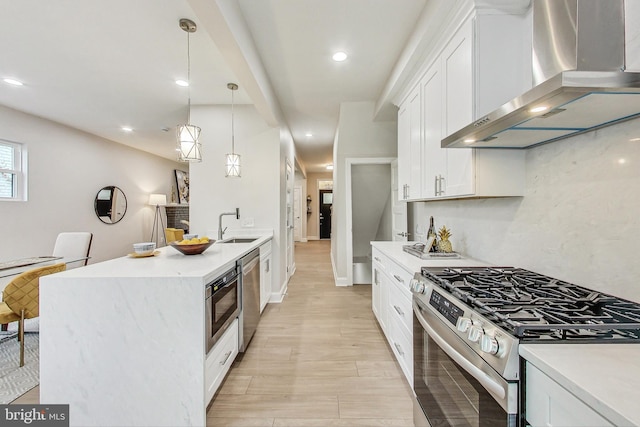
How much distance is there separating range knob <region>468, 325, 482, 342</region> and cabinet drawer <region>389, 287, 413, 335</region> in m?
0.79

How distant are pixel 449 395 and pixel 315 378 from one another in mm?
1161

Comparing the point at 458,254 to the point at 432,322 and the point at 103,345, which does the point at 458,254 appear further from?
the point at 103,345

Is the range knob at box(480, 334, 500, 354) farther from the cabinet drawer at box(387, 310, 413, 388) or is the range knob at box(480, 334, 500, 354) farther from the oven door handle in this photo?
the cabinet drawer at box(387, 310, 413, 388)

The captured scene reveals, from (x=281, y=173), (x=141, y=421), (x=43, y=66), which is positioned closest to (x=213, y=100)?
(x=281, y=173)

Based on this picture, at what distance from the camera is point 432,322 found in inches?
49.2

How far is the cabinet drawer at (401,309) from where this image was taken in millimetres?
1744

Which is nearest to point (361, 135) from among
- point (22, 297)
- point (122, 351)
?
point (122, 351)

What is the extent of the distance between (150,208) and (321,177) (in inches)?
240

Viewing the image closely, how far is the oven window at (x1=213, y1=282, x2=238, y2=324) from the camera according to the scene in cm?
171

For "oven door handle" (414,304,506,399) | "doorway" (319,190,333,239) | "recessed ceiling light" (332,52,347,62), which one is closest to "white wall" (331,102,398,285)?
"recessed ceiling light" (332,52,347,62)

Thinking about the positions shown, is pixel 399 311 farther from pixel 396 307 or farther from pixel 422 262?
pixel 422 262

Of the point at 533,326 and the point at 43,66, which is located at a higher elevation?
the point at 43,66

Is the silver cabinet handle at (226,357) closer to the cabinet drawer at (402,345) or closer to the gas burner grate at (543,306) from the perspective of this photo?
the cabinet drawer at (402,345)

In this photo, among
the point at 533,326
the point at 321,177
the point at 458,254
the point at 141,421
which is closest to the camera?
the point at 533,326
